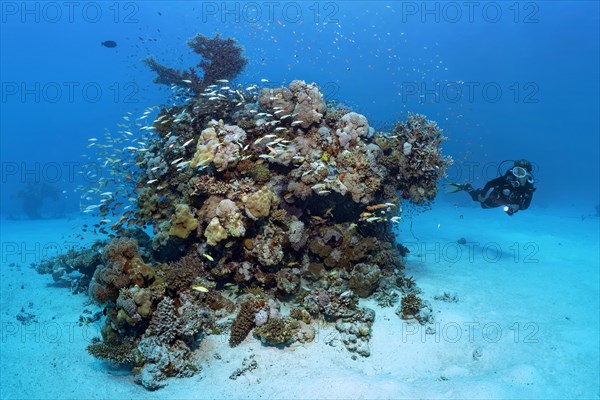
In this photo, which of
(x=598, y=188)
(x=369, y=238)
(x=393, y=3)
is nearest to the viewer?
(x=369, y=238)

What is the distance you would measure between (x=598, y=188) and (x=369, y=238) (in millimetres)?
72055

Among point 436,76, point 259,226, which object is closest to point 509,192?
point 259,226

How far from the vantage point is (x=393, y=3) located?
379 ft

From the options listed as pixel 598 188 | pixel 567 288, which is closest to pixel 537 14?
pixel 598 188

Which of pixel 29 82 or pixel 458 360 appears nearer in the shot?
pixel 458 360

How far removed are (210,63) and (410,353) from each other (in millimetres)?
13634

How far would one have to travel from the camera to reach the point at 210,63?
49.8ft

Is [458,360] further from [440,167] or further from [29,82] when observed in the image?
[29,82]

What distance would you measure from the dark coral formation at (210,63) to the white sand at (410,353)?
9.59 meters

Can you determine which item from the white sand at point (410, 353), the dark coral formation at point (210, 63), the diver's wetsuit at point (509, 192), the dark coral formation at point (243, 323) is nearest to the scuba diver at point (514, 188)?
the diver's wetsuit at point (509, 192)

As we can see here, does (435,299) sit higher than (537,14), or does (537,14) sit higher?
(537,14)

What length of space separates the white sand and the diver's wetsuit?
2642 millimetres

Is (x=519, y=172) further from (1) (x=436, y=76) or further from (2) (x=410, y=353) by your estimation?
(1) (x=436, y=76)

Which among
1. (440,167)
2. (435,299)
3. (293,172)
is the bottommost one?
(435,299)
